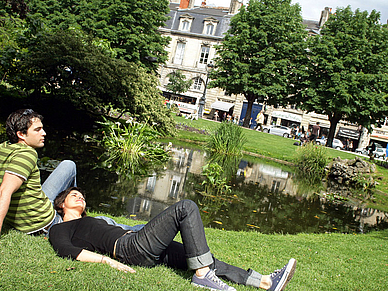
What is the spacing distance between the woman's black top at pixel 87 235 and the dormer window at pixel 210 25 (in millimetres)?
47763

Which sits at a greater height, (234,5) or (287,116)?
(234,5)

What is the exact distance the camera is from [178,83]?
153 feet

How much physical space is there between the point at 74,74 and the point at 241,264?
29.7 feet

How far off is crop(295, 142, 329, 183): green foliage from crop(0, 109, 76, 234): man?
42.5ft

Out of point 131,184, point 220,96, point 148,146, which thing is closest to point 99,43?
point 148,146

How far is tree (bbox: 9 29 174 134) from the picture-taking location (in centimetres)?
1047

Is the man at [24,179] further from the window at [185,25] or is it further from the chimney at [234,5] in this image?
the window at [185,25]

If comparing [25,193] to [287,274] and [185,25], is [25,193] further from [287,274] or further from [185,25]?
[185,25]

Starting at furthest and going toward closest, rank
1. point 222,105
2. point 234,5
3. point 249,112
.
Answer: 1. point 234,5
2. point 222,105
3. point 249,112

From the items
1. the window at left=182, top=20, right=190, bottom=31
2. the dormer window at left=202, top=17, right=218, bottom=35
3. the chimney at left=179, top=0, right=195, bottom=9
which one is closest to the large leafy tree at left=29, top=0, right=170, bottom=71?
the dormer window at left=202, top=17, right=218, bottom=35

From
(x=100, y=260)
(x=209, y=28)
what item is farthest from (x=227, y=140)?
(x=209, y=28)

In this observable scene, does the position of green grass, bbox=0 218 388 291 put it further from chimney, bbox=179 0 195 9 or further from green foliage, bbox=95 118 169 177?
chimney, bbox=179 0 195 9

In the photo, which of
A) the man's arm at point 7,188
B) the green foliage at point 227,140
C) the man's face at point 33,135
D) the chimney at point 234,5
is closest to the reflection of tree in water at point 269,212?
the man's face at point 33,135

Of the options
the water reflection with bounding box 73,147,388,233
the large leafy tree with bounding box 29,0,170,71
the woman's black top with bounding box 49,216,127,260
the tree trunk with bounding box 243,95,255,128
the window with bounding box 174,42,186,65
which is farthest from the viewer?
the window with bounding box 174,42,186,65
